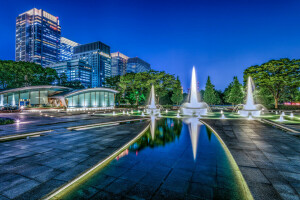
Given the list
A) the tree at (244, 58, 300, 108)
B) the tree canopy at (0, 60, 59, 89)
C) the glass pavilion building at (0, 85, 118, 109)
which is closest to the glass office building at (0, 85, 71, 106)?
the glass pavilion building at (0, 85, 118, 109)

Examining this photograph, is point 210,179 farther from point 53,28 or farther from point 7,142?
point 53,28

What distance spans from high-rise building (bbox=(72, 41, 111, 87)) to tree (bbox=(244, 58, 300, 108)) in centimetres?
15210

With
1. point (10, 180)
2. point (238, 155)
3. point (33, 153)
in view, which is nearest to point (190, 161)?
point (238, 155)

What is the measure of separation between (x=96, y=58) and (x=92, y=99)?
142 meters

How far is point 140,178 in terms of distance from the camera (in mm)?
3938

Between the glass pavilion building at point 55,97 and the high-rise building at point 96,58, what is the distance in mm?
126784

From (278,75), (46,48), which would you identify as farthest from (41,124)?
(46,48)

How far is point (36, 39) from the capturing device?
502ft

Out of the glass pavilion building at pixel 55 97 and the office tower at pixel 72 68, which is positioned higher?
the office tower at pixel 72 68

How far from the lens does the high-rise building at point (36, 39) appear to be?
151625mm

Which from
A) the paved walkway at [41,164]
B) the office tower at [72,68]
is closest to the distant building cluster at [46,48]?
the office tower at [72,68]

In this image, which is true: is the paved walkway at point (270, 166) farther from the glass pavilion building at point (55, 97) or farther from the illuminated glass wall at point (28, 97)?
the illuminated glass wall at point (28, 97)

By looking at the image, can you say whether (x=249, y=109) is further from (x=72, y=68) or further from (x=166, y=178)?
(x=72, y=68)

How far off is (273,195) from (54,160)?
6.51 m
